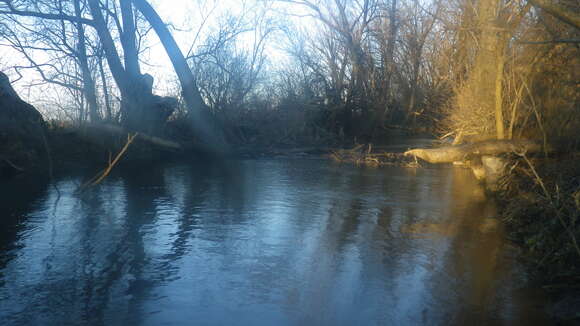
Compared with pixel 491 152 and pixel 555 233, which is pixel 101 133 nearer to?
pixel 491 152

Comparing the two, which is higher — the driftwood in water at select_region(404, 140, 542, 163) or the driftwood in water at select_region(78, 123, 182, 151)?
the driftwood in water at select_region(78, 123, 182, 151)

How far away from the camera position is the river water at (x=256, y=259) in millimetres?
5914

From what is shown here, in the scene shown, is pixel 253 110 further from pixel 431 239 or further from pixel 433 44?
pixel 431 239

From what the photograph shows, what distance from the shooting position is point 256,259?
7789 millimetres

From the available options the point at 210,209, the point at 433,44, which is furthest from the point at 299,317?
the point at 433,44

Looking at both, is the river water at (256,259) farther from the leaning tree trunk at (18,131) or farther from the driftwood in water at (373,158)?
the driftwood in water at (373,158)

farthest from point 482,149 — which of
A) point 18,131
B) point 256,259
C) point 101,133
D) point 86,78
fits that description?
point 86,78

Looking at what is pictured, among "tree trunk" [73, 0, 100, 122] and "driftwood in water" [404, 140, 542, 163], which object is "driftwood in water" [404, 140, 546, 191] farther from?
"tree trunk" [73, 0, 100, 122]

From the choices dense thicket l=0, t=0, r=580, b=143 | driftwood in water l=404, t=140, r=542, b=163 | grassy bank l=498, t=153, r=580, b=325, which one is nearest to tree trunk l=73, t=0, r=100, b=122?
dense thicket l=0, t=0, r=580, b=143

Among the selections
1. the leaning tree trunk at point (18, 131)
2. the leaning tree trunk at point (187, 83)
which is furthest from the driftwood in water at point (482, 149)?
the leaning tree trunk at point (187, 83)

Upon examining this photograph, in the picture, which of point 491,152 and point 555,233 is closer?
point 555,233

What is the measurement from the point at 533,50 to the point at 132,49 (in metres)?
17.3

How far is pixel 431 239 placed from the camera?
29.8ft

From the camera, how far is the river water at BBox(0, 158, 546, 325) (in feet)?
19.4
